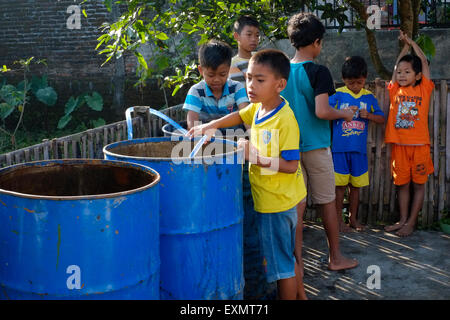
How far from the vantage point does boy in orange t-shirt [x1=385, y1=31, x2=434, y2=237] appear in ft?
16.2

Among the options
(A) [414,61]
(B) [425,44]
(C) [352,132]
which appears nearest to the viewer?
(A) [414,61]

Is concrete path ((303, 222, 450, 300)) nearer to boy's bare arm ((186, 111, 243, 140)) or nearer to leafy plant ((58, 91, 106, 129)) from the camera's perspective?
boy's bare arm ((186, 111, 243, 140))

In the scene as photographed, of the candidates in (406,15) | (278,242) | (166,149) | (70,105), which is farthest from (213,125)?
(70,105)

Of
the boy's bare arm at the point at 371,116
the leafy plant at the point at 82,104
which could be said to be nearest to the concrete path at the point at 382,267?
the boy's bare arm at the point at 371,116

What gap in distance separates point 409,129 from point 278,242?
2.42 meters

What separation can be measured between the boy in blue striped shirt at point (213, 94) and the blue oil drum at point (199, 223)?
1.01 metres

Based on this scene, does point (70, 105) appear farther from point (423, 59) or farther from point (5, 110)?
point (423, 59)

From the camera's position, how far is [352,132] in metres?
5.04

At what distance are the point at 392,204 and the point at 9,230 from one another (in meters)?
4.02

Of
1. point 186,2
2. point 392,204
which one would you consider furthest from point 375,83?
point 186,2

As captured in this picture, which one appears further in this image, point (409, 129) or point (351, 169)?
point (351, 169)

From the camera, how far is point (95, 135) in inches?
165

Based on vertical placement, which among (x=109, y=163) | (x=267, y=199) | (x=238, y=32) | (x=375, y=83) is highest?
(x=238, y=32)

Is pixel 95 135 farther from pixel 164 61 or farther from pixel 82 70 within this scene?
pixel 82 70
